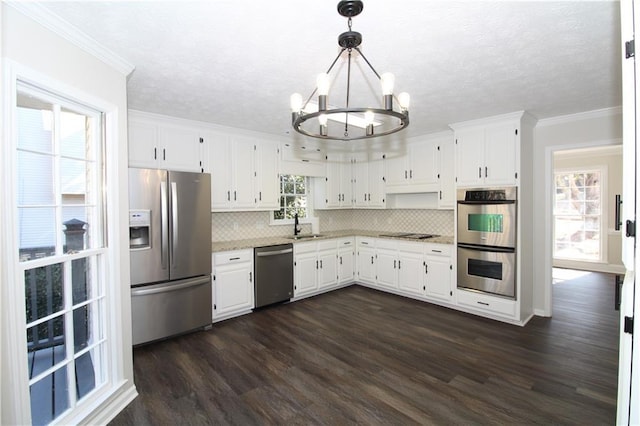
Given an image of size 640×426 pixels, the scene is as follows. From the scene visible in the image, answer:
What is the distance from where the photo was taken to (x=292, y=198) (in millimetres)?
5359

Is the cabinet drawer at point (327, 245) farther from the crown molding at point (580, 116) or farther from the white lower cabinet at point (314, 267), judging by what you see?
the crown molding at point (580, 116)

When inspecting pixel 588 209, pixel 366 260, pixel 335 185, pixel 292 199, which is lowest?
pixel 366 260

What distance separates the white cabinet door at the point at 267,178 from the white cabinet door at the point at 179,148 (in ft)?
2.86

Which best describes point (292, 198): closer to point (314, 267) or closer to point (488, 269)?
point (314, 267)

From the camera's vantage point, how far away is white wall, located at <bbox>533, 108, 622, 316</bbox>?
359 centimetres

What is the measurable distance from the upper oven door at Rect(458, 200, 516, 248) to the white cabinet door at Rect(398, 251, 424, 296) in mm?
708

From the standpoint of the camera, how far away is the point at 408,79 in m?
2.54

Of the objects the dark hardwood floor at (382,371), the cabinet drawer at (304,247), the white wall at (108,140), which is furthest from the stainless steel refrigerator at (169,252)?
the cabinet drawer at (304,247)

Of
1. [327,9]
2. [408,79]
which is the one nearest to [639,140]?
[327,9]

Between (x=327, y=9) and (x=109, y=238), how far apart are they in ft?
6.78

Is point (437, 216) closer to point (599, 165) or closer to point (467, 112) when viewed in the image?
point (467, 112)

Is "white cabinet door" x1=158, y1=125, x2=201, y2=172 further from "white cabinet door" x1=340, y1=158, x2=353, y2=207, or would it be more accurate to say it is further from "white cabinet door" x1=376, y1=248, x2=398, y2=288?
"white cabinet door" x1=376, y1=248, x2=398, y2=288

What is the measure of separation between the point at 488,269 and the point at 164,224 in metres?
3.83

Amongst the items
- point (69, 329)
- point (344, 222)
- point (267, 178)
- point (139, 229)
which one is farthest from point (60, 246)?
point (344, 222)
